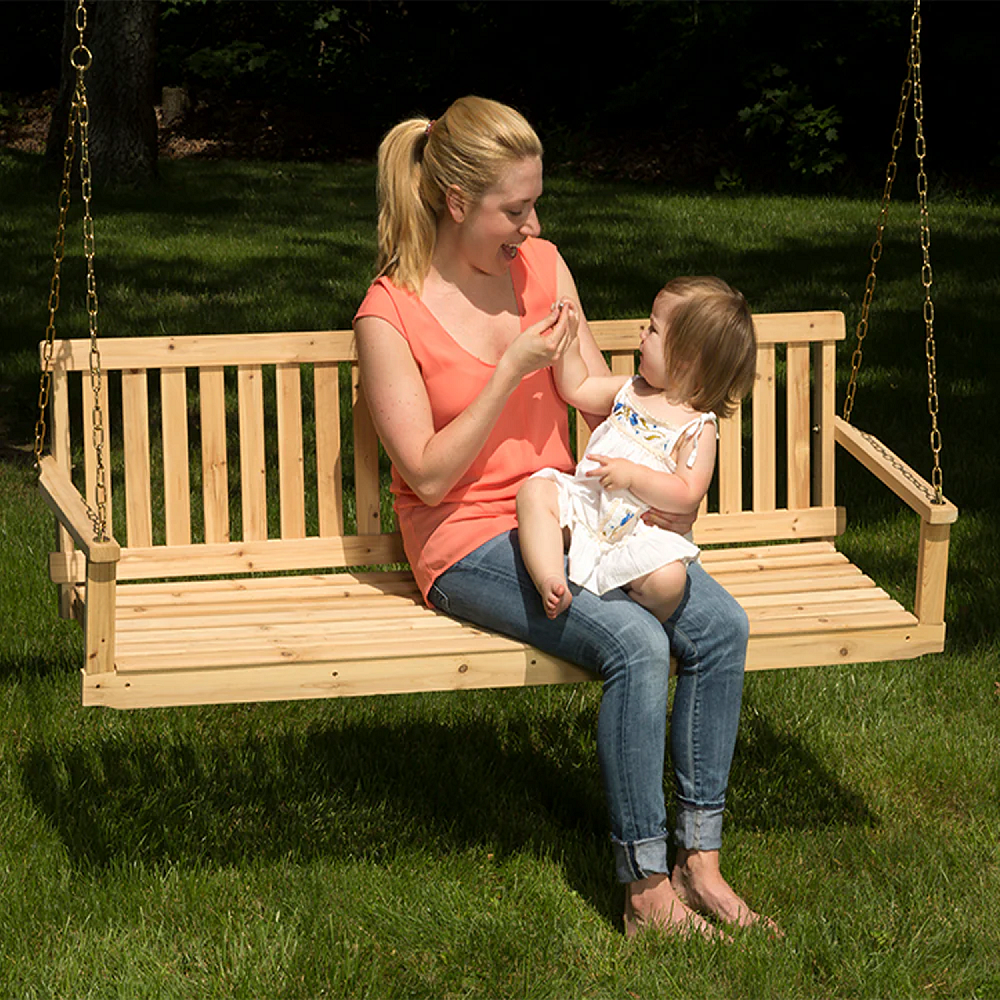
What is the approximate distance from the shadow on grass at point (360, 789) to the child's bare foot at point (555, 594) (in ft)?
2.27

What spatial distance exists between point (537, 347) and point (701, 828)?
110cm

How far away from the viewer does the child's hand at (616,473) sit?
137 inches

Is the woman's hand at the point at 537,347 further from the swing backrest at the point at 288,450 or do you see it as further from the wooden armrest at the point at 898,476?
the wooden armrest at the point at 898,476

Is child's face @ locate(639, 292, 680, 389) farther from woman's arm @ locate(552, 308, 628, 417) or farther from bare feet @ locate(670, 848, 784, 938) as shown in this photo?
bare feet @ locate(670, 848, 784, 938)

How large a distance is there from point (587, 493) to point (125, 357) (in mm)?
1234

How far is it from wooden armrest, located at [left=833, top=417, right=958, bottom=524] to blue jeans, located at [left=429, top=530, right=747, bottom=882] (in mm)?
545

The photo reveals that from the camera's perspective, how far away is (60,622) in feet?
16.2

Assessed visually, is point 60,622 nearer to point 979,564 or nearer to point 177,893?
point 177,893

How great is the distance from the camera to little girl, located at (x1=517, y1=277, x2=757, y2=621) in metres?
3.42

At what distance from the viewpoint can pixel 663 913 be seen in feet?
11.0

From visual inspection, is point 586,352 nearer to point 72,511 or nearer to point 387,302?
point 387,302

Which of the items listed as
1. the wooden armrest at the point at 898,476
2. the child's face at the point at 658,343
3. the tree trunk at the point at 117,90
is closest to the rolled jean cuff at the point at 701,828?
the wooden armrest at the point at 898,476

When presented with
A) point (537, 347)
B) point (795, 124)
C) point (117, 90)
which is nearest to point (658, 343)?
point (537, 347)

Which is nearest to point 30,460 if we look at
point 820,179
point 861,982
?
point 861,982
